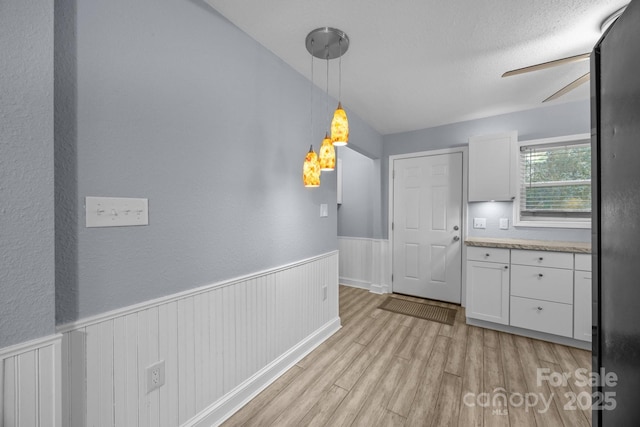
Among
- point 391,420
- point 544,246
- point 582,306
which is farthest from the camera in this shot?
point 544,246

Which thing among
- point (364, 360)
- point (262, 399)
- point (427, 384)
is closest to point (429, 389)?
point (427, 384)

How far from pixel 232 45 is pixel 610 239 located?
6.28 feet

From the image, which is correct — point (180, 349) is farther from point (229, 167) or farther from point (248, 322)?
point (229, 167)

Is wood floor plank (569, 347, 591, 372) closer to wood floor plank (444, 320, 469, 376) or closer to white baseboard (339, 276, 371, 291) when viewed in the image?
wood floor plank (444, 320, 469, 376)

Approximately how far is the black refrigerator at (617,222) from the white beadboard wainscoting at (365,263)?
314cm

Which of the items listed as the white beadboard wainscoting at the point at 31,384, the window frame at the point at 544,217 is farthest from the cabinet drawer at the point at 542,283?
the white beadboard wainscoting at the point at 31,384

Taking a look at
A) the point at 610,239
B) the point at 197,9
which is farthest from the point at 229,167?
the point at 610,239

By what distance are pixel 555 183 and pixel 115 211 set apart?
12.9 feet

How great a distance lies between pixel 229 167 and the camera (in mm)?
1534

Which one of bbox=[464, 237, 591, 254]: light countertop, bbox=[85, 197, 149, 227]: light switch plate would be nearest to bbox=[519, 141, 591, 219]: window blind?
bbox=[464, 237, 591, 254]: light countertop

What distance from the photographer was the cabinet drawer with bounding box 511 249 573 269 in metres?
2.29

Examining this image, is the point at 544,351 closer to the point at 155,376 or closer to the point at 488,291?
the point at 488,291

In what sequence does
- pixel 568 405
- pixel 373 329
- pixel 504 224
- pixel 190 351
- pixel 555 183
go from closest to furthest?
pixel 190 351, pixel 568 405, pixel 373 329, pixel 555 183, pixel 504 224

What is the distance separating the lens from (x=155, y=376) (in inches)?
46.9
